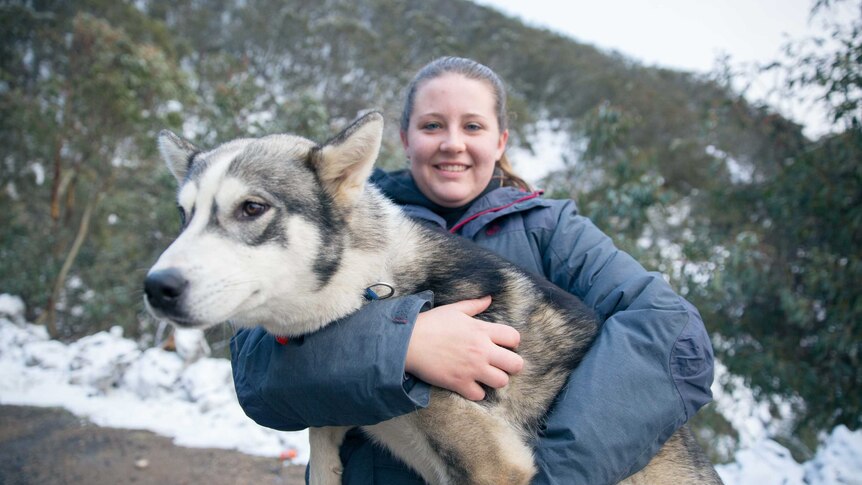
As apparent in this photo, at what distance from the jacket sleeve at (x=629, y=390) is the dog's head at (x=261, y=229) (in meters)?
1.13

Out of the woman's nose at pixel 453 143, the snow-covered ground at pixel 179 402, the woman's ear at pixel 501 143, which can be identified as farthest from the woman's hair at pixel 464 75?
the snow-covered ground at pixel 179 402

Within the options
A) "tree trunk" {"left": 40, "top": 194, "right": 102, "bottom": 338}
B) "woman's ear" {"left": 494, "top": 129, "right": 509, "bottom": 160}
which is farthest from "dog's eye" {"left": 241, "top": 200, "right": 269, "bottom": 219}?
"tree trunk" {"left": 40, "top": 194, "right": 102, "bottom": 338}

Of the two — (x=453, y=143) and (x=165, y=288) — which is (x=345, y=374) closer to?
(x=165, y=288)

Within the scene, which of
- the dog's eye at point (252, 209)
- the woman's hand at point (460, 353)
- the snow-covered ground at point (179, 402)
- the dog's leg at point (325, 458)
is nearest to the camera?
the woman's hand at point (460, 353)

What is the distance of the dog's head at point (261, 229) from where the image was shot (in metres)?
1.79

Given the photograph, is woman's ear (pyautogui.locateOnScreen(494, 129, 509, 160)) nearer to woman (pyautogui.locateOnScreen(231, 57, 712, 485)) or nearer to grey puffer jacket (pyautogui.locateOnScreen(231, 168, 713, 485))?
woman (pyautogui.locateOnScreen(231, 57, 712, 485))

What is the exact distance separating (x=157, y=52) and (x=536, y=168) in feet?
45.3

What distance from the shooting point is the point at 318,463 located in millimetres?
2311

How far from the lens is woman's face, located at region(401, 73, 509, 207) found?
284 cm

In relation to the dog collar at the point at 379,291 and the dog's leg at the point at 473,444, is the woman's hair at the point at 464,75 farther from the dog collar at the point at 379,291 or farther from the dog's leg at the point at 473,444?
the dog's leg at the point at 473,444

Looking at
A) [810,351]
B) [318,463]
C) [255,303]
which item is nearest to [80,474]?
[318,463]

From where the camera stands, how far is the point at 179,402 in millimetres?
6824

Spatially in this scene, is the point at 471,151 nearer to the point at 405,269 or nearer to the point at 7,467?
the point at 405,269

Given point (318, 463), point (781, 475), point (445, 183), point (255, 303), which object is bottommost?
point (781, 475)
